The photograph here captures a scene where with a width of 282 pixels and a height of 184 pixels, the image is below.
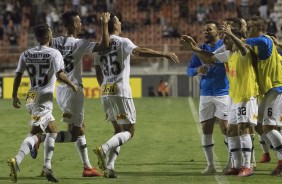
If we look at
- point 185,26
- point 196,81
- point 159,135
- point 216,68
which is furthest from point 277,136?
point 185,26

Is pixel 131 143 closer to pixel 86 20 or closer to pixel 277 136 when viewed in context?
pixel 277 136

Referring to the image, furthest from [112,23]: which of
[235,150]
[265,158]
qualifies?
[265,158]

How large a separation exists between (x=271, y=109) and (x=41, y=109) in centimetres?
324

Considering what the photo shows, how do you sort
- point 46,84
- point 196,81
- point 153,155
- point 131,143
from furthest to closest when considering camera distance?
1. point 196,81
2. point 131,143
3. point 153,155
4. point 46,84

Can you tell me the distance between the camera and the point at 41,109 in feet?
36.6

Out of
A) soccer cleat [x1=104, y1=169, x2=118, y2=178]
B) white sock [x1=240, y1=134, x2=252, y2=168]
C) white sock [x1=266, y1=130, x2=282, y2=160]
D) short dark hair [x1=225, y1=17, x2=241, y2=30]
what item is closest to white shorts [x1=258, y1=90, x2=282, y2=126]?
white sock [x1=266, y1=130, x2=282, y2=160]

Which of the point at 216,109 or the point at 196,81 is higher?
the point at 216,109

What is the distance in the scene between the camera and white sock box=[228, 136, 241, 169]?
1185cm

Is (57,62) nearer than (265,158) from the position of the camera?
Yes

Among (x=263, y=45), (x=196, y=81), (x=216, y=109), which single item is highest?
(x=263, y=45)

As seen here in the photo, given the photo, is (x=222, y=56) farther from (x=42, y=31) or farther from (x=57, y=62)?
(x=42, y=31)

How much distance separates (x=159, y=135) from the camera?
1941 cm

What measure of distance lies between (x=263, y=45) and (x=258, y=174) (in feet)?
6.22

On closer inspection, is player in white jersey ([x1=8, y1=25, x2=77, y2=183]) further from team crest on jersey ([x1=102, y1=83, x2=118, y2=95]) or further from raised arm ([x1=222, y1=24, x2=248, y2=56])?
raised arm ([x1=222, y1=24, x2=248, y2=56])
